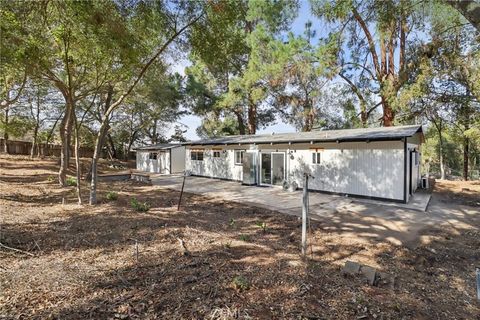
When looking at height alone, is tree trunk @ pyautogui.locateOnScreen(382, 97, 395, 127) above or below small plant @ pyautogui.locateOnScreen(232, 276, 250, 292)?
above

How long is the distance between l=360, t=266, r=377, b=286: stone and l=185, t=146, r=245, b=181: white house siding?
11028 mm

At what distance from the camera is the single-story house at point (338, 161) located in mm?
9219

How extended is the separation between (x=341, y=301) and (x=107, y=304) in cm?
254

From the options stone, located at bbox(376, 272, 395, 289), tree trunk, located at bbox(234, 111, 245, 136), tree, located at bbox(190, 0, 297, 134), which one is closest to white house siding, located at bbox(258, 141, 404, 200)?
tree, located at bbox(190, 0, 297, 134)

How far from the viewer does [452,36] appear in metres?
9.34

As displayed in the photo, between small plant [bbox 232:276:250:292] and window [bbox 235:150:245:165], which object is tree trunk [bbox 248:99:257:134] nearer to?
window [bbox 235:150:245:165]

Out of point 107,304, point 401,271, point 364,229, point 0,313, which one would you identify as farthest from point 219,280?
point 364,229

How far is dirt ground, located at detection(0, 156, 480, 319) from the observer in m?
2.77

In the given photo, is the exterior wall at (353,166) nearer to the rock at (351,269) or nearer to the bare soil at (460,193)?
the bare soil at (460,193)

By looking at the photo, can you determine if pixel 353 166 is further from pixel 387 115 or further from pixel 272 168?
pixel 387 115

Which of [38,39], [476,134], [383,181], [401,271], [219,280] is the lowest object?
[401,271]

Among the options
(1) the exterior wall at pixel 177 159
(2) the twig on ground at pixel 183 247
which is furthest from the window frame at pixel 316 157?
(1) the exterior wall at pixel 177 159

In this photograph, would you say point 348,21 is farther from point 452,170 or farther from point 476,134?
point 452,170

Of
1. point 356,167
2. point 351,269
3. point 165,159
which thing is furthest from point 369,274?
point 165,159
